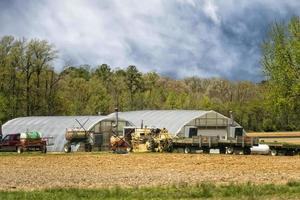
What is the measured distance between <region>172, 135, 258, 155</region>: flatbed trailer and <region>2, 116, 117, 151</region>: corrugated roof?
11804 mm

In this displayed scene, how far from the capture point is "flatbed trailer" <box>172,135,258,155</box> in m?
52.1

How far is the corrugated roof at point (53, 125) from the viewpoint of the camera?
2489 inches

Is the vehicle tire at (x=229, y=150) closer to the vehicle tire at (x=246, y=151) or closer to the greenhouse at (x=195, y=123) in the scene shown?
the vehicle tire at (x=246, y=151)

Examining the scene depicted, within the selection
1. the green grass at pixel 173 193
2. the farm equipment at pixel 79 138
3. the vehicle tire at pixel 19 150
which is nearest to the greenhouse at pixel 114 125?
the farm equipment at pixel 79 138

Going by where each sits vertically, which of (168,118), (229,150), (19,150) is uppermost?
(168,118)

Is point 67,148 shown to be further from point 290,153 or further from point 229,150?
point 290,153

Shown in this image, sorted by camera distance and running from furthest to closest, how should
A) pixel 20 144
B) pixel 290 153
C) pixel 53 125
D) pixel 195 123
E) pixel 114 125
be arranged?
pixel 53 125 < pixel 195 123 < pixel 114 125 < pixel 20 144 < pixel 290 153

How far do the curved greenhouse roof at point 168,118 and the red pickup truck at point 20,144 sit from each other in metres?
14.4

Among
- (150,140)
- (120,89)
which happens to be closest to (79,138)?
(150,140)

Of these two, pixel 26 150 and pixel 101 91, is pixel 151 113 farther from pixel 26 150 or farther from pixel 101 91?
pixel 101 91

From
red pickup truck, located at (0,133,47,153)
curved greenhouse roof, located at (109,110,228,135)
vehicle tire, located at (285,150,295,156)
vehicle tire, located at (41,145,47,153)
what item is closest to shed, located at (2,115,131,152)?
vehicle tire, located at (41,145,47,153)

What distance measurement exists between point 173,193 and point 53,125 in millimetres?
51318

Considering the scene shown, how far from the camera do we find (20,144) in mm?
56000

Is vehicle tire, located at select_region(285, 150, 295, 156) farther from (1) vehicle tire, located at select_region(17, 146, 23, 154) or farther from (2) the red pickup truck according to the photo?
(1) vehicle tire, located at select_region(17, 146, 23, 154)
